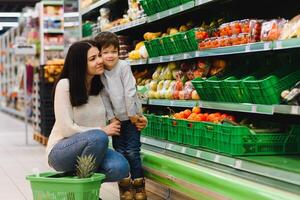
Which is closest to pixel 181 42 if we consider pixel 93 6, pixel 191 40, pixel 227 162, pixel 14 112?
pixel 191 40

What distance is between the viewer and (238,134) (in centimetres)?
323

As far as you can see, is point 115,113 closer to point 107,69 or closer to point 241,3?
point 107,69

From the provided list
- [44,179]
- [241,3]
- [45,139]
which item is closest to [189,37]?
[241,3]

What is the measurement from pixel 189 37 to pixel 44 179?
1.53 m

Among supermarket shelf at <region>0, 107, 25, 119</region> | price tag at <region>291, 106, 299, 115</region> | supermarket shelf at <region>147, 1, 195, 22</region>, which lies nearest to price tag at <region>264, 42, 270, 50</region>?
price tag at <region>291, 106, 299, 115</region>

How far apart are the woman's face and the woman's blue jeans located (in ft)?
1.37

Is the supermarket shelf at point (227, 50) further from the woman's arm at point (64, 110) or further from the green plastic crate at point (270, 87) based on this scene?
the woman's arm at point (64, 110)

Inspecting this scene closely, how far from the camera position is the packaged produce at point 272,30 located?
10.1ft

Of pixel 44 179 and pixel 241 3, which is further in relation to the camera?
pixel 241 3

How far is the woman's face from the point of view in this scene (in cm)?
366

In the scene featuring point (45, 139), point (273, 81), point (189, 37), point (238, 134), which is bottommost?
point (45, 139)

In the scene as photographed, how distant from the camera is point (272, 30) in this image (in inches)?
122

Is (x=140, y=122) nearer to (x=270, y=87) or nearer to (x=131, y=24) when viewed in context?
(x=270, y=87)

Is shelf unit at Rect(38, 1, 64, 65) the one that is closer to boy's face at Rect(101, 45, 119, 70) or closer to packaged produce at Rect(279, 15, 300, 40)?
boy's face at Rect(101, 45, 119, 70)
